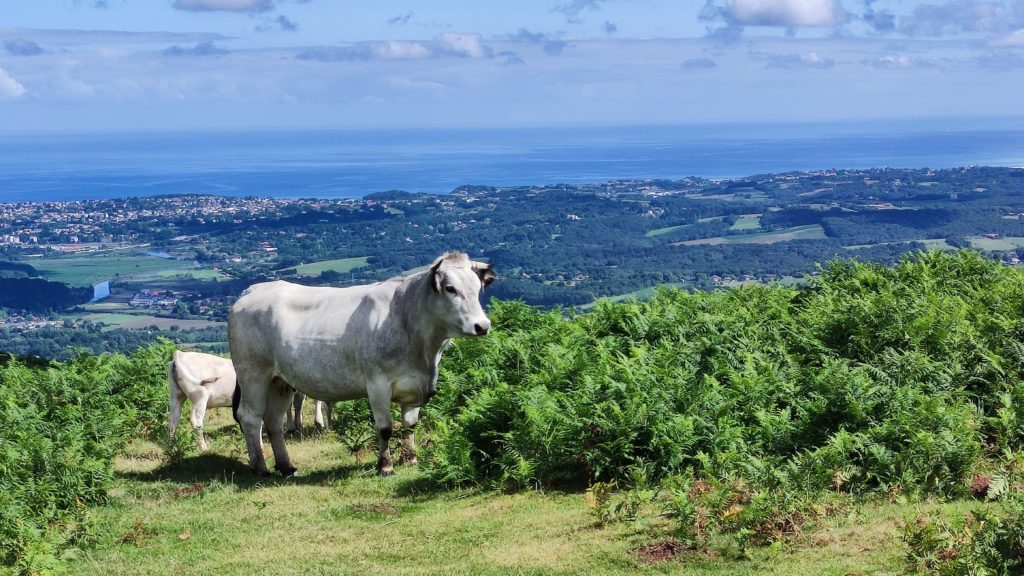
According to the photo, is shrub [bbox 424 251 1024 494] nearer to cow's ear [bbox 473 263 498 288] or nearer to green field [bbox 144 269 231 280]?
cow's ear [bbox 473 263 498 288]

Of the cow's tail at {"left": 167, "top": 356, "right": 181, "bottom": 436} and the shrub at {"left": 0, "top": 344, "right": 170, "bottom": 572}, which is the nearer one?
the shrub at {"left": 0, "top": 344, "right": 170, "bottom": 572}

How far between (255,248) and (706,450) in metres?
116

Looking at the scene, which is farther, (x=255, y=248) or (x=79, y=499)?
(x=255, y=248)

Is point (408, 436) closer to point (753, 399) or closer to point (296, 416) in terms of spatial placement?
point (296, 416)

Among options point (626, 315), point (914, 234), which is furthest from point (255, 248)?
Answer: point (626, 315)

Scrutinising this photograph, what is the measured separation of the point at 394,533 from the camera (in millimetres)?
10391

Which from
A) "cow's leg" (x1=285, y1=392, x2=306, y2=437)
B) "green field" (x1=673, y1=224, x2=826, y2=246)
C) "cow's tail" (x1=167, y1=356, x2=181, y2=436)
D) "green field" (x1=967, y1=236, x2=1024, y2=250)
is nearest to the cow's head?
"cow's leg" (x1=285, y1=392, x2=306, y2=437)

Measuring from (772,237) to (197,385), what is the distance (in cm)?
10489

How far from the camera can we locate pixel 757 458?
1040 cm

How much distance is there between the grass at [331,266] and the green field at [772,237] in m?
37.2

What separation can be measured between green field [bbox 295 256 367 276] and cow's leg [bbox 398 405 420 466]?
8453 cm

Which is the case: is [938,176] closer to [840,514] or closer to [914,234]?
[914,234]

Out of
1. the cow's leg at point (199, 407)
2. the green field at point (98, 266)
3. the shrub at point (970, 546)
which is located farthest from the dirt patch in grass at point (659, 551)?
the green field at point (98, 266)

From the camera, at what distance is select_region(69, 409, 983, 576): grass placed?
28.2ft
